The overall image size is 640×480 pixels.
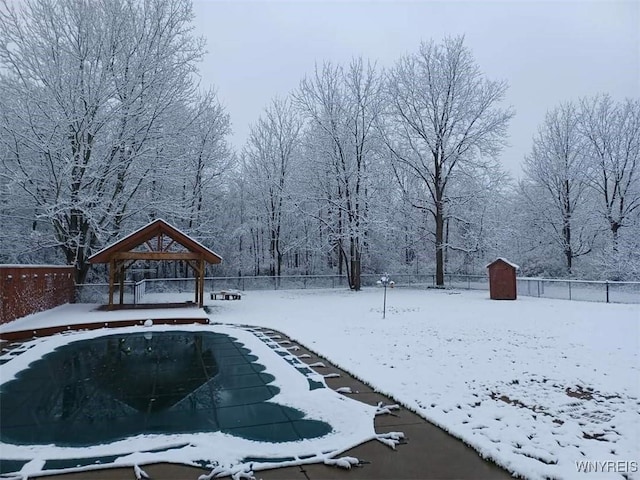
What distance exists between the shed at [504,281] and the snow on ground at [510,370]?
12.4 ft

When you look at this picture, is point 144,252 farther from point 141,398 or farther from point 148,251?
point 141,398

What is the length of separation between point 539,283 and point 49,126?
67.6 ft

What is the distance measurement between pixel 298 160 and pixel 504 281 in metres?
16.4

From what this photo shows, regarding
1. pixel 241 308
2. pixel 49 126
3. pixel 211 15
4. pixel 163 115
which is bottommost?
pixel 241 308

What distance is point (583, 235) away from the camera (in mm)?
27156

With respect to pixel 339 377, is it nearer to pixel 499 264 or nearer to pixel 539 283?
pixel 499 264

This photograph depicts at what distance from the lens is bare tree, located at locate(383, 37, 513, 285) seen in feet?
84.0

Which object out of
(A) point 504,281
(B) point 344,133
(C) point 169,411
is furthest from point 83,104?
(A) point 504,281

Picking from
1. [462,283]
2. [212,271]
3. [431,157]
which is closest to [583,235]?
[462,283]

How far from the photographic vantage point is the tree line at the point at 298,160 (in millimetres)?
16016

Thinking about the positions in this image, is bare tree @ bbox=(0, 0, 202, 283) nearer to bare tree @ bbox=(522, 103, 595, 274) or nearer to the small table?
the small table

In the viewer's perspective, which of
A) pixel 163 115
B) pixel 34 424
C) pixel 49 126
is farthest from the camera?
pixel 163 115

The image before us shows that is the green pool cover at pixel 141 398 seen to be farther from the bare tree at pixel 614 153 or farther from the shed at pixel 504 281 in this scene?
the bare tree at pixel 614 153

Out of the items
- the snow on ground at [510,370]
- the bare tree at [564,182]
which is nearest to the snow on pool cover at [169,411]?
the snow on ground at [510,370]
